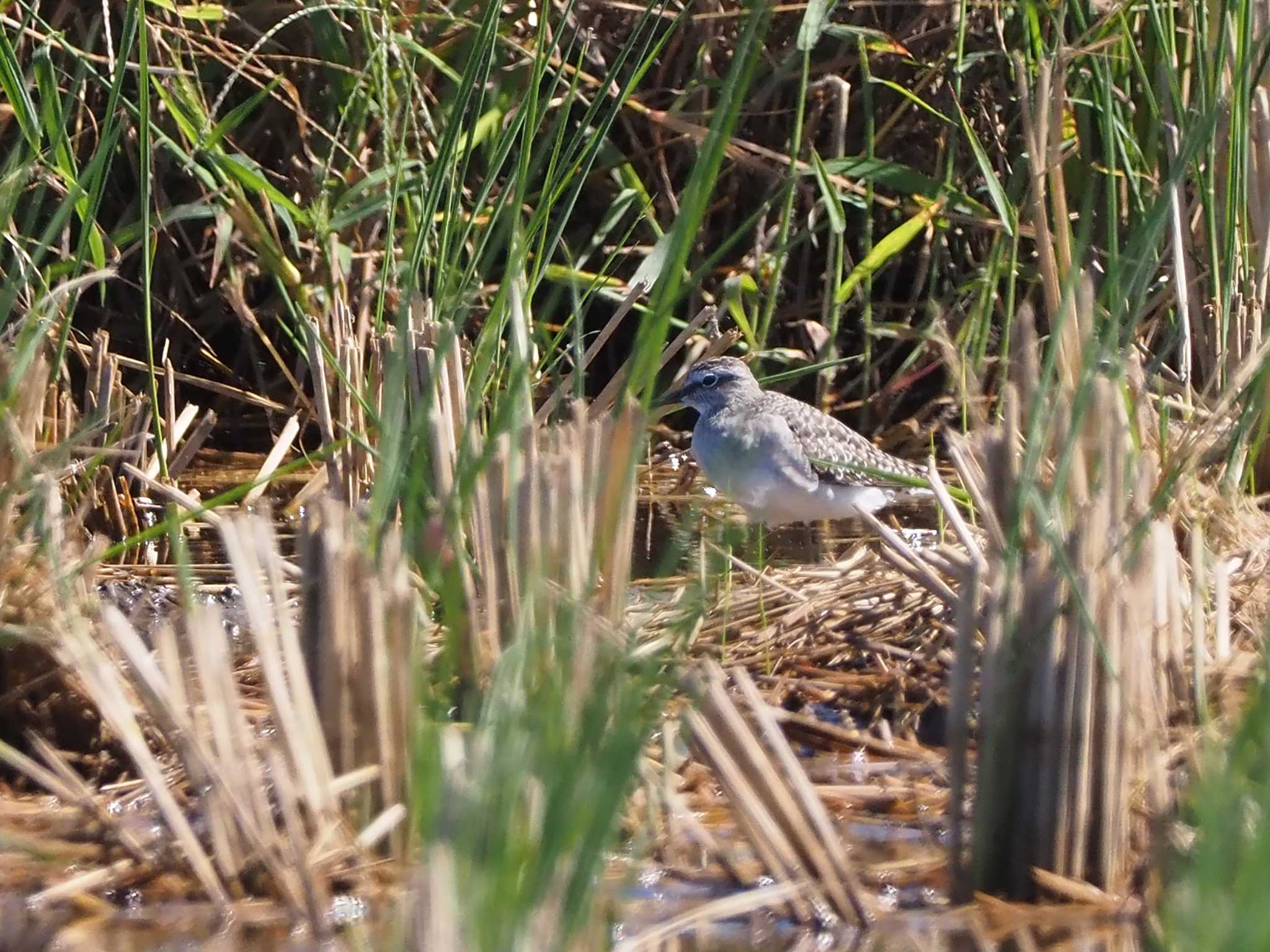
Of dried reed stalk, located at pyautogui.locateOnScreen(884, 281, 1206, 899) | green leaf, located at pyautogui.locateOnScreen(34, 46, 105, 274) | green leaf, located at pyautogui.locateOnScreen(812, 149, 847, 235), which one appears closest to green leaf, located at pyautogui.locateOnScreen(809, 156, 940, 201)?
green leaf, located at pyautogui.locateOnScreen(812, 149, 847, 235)

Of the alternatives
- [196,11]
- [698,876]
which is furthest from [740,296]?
[698,876]

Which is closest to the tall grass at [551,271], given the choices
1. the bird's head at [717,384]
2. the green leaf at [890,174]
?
the green leaf at [890,174]

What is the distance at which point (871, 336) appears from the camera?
6.07m

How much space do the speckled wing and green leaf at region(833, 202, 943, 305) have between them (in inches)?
14.8

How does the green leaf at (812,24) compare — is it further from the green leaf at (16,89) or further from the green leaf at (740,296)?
the green leaf at (16,89)

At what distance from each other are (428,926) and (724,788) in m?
0.80

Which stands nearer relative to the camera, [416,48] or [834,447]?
[416,48]

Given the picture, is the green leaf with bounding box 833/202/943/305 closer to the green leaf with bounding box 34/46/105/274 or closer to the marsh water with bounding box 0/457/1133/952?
the marsh water with bounding box 0/457/1133/952

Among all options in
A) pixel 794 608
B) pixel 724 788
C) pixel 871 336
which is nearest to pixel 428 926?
pixel 724 788

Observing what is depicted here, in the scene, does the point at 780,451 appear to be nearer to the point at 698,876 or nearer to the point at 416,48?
the point at 416,48

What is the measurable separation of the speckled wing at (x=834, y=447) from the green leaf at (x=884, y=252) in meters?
0.38

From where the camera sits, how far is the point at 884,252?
18.5ft

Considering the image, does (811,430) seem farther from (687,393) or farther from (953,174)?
(953,174)

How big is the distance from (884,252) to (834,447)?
23.9 inches
